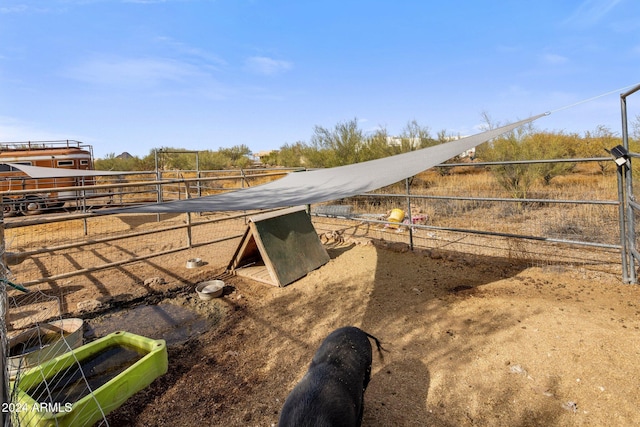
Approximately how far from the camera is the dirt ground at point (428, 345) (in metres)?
1.85

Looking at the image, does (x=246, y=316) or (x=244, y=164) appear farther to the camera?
(x=244, y=164)

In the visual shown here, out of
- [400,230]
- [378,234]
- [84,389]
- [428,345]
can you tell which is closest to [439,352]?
[428,345]

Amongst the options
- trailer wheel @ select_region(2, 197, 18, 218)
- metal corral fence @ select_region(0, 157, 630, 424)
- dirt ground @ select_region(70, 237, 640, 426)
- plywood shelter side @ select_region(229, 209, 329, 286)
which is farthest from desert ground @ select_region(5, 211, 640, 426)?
trailer wheel @ select_region(2, 197, 18, 218)

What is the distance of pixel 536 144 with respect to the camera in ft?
33.9

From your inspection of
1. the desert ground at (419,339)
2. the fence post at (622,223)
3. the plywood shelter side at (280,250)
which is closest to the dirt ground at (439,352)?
the desert ground at (419,339)

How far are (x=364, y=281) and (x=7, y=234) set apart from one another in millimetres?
7568

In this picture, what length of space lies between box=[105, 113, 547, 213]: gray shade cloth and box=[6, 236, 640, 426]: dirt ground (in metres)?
1.12

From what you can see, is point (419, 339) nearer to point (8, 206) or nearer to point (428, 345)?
point (428, 345)

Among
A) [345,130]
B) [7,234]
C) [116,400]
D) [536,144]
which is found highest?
[345,130]

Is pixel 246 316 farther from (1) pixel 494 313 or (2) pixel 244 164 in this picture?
(2) pixel 244 164

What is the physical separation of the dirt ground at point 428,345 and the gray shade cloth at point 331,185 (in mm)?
1124

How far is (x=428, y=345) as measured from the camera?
2.46 m

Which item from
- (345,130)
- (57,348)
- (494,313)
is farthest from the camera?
(345,130)

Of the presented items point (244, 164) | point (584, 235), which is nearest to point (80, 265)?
point (584, 235)
